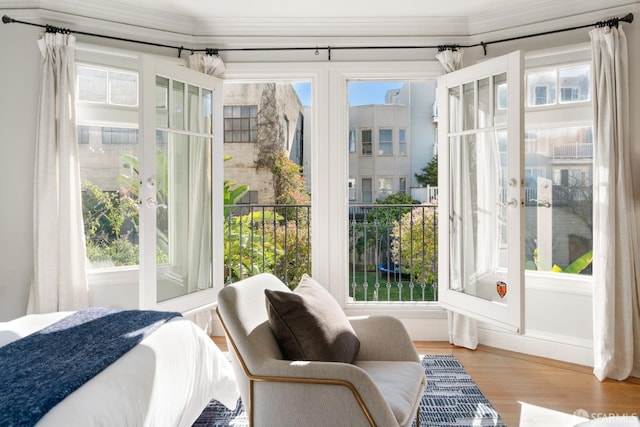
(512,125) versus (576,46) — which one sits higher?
(576,46)

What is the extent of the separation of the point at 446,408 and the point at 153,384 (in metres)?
1.71

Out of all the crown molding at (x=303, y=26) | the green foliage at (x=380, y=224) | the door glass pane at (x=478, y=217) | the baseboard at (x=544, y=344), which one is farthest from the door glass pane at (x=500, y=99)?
the green foliage at (x=380, y=224)

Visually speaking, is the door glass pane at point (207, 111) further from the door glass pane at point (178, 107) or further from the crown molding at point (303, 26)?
the crown molding at point (303, 26)

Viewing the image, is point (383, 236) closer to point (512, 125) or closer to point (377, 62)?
point (377, 62)

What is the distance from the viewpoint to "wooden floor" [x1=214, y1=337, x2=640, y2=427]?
2.68m

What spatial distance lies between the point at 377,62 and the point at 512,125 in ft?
4.22

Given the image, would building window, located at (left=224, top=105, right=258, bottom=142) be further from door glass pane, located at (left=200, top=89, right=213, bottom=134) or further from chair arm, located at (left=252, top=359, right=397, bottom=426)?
chair arm, located at (left=252, top=359, right=397, bottom=426)

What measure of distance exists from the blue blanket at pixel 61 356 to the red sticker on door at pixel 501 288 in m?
2.21

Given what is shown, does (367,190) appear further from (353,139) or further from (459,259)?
(459,259)

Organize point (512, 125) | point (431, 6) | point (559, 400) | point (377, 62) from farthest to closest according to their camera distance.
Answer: point (377, 62) < point (431, 6) < point (512, 125) < point (559, 400)

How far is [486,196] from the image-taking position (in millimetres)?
3420

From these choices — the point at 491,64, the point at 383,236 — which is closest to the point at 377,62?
the point at 491,64

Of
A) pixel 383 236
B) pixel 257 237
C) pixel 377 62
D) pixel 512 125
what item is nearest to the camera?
pixel 512 125

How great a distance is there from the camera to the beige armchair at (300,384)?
1686 mm
